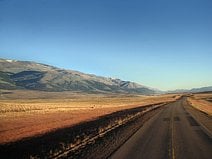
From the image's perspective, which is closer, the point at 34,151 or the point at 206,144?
the point at 34,151

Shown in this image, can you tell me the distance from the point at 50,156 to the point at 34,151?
2140 millimetres


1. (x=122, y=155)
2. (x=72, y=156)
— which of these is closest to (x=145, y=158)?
(x=122, y=155)

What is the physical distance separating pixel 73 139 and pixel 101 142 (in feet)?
8.61

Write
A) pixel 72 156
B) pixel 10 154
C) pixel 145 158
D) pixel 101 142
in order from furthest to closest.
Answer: pixel 101 142, pixel 10 154, pixel 72 156, pixel 145 158

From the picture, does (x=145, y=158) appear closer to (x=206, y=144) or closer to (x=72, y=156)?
(x=72, y=156)

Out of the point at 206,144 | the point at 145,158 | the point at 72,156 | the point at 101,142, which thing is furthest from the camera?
the point at 101,142

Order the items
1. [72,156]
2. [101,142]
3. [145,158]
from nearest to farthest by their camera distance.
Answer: [145,158] → [72,156] → [101,142]

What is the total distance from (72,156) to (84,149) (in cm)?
224

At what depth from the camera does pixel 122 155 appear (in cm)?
1703

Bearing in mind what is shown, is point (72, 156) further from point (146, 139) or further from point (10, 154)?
point (146, 139)

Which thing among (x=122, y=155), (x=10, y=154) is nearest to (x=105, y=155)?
(x=122, y=155)

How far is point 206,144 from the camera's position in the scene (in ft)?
68.4

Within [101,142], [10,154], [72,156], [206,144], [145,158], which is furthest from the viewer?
[101,142]

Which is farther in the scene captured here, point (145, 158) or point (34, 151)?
point (34, 151)
